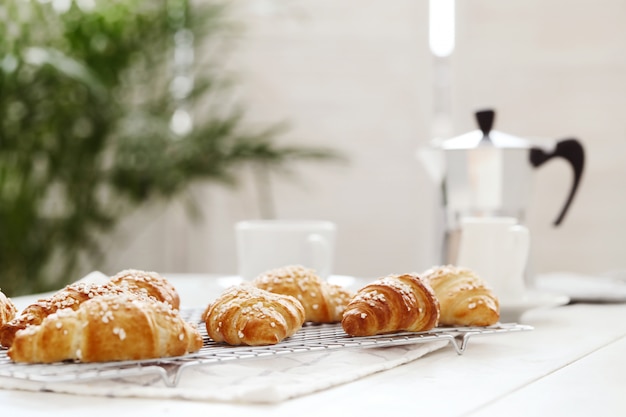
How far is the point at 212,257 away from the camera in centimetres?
311

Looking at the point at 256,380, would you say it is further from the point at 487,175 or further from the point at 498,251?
the point at 487,175

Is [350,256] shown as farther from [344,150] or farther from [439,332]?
[439,332]

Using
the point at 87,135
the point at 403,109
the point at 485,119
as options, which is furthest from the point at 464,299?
the point at 403,109

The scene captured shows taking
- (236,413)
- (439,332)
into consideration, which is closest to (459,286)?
(439,332)

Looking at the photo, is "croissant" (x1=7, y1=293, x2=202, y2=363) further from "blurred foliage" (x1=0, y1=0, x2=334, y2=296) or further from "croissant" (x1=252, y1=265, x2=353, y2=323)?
"blurred foliage" (x1=0, y1=0, x2=334, y2=296)

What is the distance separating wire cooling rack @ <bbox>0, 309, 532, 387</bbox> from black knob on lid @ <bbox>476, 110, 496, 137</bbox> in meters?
0.58

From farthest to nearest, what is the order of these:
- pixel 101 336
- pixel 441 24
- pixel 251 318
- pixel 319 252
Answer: pixel 441 24, pixel 319 252, pixel 251 318, pixel 101 336

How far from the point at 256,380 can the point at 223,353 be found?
0.15ft

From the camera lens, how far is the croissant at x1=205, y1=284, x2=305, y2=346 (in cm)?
78

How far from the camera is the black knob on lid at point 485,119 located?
4.72 ft

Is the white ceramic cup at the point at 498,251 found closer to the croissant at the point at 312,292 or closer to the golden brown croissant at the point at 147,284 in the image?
the croissant at the point at 312,292

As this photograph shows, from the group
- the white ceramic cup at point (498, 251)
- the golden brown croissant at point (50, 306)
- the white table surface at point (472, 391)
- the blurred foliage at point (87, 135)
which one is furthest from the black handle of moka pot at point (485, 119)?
the blurred foliage at point (87, 135)

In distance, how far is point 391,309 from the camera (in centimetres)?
83

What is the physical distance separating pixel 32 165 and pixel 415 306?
1824 mm
